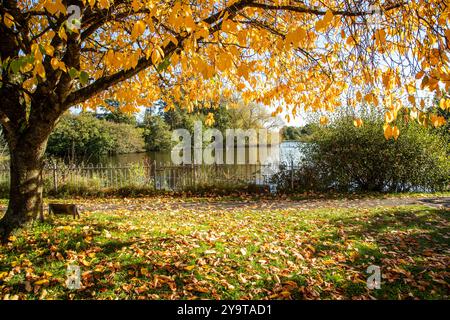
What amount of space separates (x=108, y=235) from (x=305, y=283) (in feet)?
10.8

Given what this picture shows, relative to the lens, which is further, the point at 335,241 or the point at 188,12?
the point at 335,241

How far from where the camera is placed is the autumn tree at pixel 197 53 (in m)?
3.14

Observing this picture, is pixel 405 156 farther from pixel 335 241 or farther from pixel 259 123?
pixel 259 123

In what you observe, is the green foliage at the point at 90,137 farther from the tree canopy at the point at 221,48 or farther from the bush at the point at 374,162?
the tree canopy at the point at 221,48

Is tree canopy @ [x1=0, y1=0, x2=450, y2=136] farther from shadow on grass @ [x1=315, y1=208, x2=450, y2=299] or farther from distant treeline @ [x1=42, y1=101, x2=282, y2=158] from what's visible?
distant treeline @ [x1=42, y1=101, x2=282, y2=158]

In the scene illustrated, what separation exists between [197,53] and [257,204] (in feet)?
21.9

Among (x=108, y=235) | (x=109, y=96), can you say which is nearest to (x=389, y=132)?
(x=108, y=235)

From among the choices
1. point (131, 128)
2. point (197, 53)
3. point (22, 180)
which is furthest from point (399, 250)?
point (131, 128)

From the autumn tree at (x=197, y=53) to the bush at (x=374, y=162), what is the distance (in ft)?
23.7

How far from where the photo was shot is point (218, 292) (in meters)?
3.59

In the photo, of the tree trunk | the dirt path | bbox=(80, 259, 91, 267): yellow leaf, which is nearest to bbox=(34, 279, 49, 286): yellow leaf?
bbox=(80, 259, 91, 267): yellow leaf

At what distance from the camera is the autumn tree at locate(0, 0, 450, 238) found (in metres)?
3.14

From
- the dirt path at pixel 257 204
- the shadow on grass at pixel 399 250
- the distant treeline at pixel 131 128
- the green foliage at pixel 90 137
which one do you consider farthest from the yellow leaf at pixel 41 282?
the green foliage at pixel 90 137

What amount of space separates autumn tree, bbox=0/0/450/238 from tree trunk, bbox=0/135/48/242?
17 millimetres
